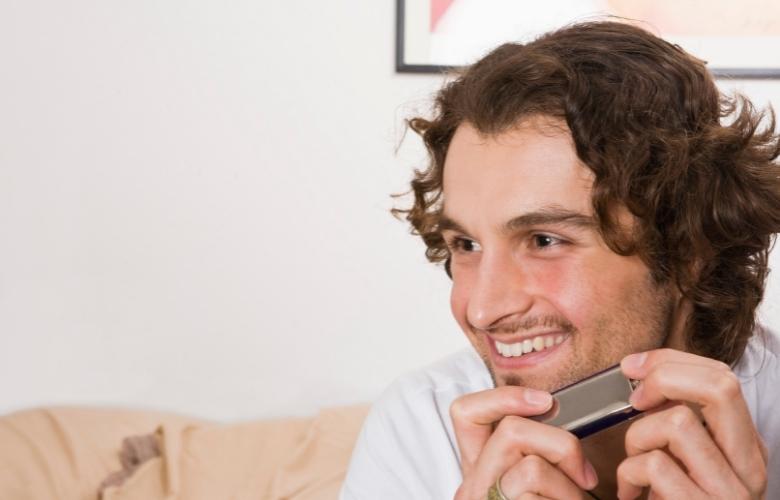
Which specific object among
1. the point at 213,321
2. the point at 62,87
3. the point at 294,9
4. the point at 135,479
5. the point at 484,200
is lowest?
the point at 135,479

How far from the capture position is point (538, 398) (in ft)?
3.50

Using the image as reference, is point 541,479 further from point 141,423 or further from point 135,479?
point 141,423

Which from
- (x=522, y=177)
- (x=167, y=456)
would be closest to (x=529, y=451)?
(x=522, y=177)

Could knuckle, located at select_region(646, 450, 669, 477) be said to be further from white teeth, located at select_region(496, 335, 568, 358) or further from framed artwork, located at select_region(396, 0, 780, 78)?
framed artwork, located at select_region(396, 0, 780, 78)

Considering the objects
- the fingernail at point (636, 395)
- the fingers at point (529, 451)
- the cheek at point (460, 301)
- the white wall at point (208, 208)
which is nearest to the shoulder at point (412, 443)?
the cheek at point (460, 301)

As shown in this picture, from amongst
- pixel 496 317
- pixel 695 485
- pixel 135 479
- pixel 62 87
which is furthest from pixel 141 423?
pixel 695 485

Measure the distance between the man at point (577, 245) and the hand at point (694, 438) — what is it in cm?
6

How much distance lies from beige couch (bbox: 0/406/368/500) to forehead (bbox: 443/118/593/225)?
92 cm

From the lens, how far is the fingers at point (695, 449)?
3.14 feet

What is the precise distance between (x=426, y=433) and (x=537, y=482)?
1.52 feet

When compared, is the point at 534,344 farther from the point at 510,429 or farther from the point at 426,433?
the point at 426,433

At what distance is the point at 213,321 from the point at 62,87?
0.71 m

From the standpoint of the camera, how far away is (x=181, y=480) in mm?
2000

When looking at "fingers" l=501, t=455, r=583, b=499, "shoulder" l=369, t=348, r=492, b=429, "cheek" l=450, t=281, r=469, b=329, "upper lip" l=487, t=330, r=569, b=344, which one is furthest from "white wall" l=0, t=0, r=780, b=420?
"fingers" l=501, t=455, r=583, b=499
